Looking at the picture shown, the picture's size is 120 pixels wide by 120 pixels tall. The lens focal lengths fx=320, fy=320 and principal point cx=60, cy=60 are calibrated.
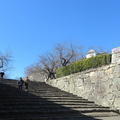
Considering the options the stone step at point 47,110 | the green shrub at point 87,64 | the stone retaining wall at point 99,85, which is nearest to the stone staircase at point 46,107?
the stone step at point 47,110

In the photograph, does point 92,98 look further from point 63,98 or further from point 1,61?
point 1,61

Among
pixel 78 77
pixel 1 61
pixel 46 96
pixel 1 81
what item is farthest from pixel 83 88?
pixel 1 61

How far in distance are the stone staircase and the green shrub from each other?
7.49 ft

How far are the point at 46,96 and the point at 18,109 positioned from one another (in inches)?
175

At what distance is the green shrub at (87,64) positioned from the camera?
20.3 m

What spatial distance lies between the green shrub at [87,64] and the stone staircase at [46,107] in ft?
7.49

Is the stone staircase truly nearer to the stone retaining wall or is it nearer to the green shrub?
the stone retaining wall

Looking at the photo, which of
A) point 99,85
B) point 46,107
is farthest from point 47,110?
point 99,85

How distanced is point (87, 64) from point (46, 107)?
20.3ft

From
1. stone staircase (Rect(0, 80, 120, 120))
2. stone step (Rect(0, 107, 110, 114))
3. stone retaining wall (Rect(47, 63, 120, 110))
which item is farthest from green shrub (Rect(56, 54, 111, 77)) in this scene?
→ stone step (Rect(0, 107, 110, 114))

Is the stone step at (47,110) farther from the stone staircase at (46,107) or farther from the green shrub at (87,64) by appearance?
the green shrub at (87,64)

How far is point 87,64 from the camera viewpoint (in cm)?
2206

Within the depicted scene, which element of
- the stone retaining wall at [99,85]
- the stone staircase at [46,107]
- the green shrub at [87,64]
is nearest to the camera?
the stone staircase at [46,107]

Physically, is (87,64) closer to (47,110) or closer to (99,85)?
(99,85)
